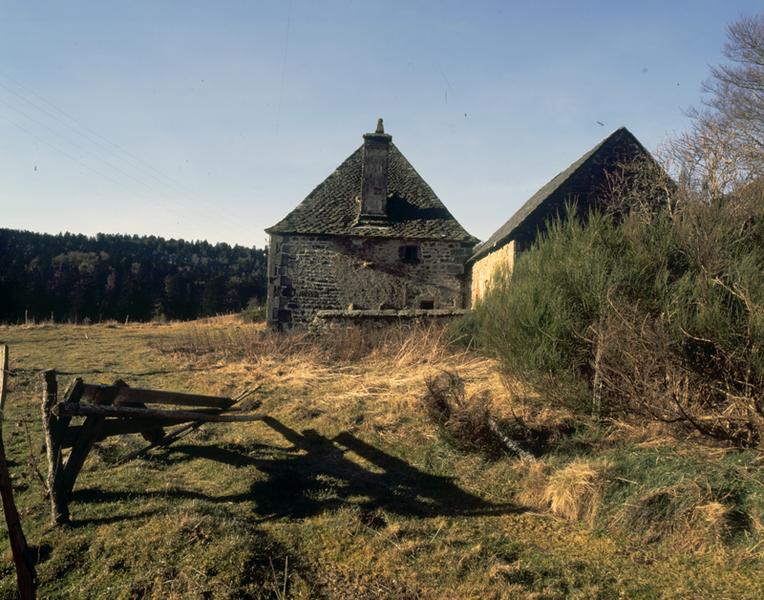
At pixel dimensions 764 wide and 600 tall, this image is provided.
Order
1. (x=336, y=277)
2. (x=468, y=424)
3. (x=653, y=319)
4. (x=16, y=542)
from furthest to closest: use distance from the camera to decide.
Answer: (x=336, y=277) < (x=468, y=424) < (x=653, y=319) < (x=16, y=542)

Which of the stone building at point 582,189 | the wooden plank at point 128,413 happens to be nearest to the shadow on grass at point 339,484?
the wooden plank at point 128,413

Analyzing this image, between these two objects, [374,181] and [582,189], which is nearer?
[582,189]

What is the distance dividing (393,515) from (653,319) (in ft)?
12.3

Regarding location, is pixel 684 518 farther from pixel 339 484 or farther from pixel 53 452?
pixel 53 452

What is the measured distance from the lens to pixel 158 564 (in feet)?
13.4

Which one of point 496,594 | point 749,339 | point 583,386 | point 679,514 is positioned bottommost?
point 496,594

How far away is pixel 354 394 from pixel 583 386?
393 cm

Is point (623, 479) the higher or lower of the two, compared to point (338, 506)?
higher

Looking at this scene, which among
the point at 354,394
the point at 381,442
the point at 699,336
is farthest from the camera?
the point at 354,394

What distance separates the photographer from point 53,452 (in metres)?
4.98

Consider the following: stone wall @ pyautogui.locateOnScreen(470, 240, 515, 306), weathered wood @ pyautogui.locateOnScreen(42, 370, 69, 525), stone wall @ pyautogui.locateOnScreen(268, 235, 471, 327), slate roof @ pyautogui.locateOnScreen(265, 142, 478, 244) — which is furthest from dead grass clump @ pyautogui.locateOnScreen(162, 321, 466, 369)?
weathered wood @ pyautogui.locateOnScreen(42, 370, 69, 525)

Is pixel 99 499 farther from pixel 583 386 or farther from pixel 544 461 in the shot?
pixel 583 386

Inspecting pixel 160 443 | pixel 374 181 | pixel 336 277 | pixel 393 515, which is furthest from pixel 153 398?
pixel 374 181

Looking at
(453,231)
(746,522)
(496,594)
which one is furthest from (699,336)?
(453,231)
